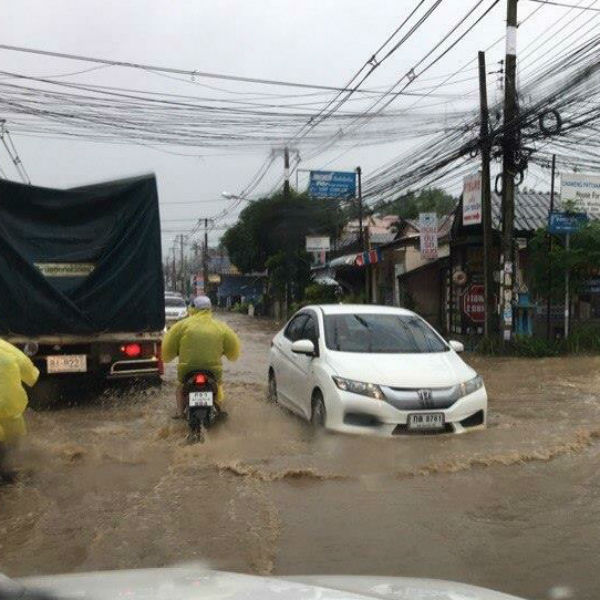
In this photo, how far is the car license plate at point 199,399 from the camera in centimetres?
689

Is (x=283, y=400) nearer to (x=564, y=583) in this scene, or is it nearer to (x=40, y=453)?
(x=40, y=453)

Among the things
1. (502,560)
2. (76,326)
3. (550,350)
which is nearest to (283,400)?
(76,326)

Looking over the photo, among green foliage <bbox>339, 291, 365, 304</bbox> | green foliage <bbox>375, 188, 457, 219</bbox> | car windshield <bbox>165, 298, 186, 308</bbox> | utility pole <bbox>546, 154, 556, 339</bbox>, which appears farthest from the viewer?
green foliage <bbox>375, 188, 457, 219</bbox>

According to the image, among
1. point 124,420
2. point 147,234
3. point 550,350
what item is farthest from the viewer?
point 550,350

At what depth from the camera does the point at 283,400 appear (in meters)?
8.69

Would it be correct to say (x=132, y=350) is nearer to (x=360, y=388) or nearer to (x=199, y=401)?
(x=199, y=401)

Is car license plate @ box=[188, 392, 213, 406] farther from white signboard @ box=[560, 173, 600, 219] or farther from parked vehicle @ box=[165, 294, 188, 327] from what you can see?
parked vehicle @ box=[165, 294, 188, 327]

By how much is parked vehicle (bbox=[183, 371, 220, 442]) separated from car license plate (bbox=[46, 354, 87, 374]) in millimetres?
2142

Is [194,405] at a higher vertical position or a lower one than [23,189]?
lower

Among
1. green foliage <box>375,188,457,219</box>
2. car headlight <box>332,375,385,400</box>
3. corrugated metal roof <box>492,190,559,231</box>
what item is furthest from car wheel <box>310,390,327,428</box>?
green foliage <box>375,188,457,219</box>

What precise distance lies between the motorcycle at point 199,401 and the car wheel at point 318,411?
3.21ft

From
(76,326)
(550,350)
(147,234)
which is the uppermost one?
(147,234)

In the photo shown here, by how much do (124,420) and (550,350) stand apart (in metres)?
10.4

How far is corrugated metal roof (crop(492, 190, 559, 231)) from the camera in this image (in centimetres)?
1841
